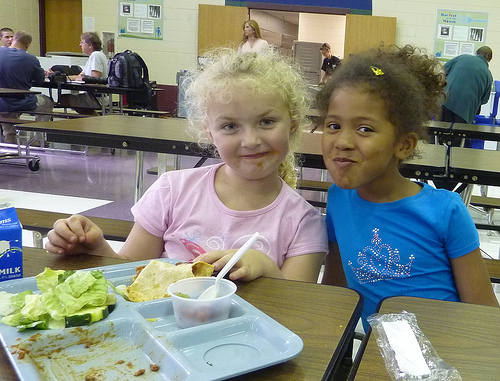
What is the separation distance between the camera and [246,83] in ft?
3.80

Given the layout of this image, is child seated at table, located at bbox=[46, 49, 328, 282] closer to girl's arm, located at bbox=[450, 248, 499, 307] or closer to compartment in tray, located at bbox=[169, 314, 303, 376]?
girl's arm, located at bbox=[450, 248, 499, 307]

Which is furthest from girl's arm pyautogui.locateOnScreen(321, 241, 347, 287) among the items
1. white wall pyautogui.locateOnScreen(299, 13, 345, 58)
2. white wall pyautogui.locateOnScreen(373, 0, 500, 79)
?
white wall pyautogui.locateOnScreen(299, 13, 345, 58)

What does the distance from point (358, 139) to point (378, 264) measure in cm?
28

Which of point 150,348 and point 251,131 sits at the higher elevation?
point 251,131

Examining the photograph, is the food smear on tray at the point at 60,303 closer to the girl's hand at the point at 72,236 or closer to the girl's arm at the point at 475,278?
the girl's hand at the point at 72,236

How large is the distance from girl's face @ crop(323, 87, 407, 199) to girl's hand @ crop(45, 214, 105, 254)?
514 millimetres

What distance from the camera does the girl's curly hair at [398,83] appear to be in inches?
44.3

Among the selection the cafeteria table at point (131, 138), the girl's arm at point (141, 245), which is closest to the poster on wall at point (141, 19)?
the cafeteria table at point (131, 138)

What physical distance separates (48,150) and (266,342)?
5696mm

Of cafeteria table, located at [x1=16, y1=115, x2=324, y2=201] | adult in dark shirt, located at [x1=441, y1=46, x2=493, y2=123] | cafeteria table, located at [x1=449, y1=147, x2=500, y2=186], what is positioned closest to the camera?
cafeteria table, located at [x1=449, y1=147, x2=500, y2=186]

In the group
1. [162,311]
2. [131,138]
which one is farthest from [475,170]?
[162,311]

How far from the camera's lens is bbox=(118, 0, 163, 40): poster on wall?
8758 millimetres

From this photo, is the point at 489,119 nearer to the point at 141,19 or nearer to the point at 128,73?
the point at 128,73

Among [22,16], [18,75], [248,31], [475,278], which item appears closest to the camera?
[475,278]
